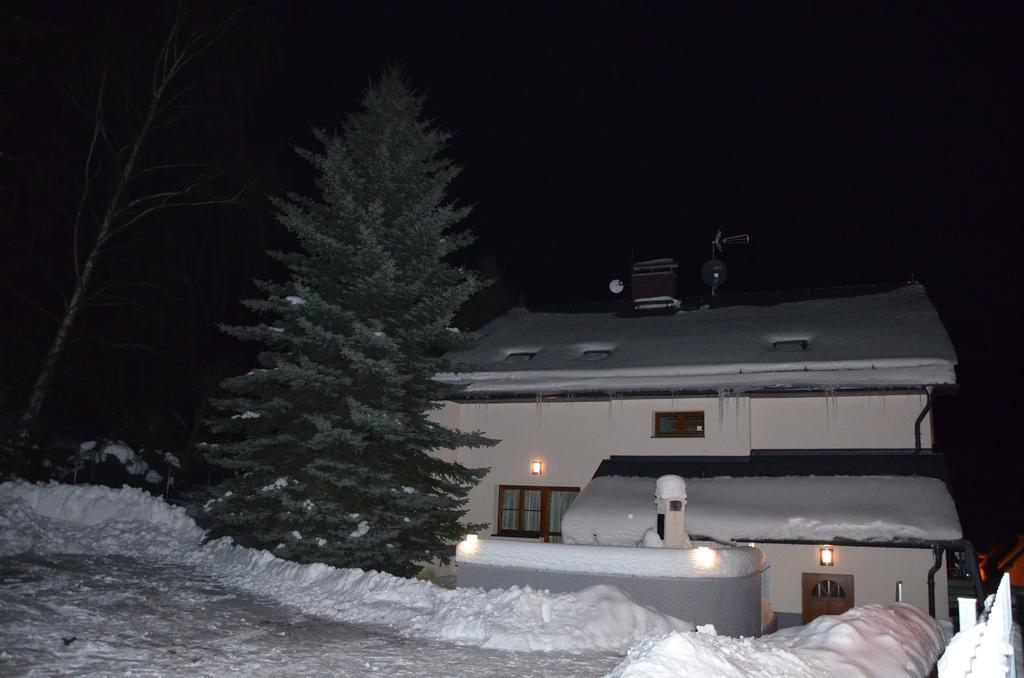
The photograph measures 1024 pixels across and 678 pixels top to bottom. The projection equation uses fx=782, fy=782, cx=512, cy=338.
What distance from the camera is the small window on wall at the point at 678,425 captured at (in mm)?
16766

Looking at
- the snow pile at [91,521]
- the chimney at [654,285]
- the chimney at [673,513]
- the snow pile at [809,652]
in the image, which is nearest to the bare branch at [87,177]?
the snow pile at [91,521]

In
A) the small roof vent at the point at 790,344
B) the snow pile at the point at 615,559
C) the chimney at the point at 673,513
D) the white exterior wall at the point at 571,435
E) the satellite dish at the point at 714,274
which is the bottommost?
the snow pile at the point at 615,559

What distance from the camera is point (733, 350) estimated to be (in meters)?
17.5

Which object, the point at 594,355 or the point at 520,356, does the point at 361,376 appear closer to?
the point at 520,356

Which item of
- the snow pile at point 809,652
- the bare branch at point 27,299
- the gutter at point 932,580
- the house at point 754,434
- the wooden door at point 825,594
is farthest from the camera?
the bare branch at point 27,299

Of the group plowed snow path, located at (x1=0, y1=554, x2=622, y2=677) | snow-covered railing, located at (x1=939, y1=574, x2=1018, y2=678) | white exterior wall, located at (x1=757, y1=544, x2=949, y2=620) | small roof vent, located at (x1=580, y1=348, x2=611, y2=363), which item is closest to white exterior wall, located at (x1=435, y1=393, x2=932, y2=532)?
small roof vent, located at (x1=580, y1=348, x2=611, y2=363)

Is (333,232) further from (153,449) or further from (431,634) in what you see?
(153,449)

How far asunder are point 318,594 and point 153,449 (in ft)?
51.6

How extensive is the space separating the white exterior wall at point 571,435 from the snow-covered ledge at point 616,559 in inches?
154

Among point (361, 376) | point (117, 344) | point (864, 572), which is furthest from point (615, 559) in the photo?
point (117, 344)

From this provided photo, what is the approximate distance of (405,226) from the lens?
15.9 metres

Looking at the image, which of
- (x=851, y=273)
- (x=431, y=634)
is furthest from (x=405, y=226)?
(x=851, y=273)

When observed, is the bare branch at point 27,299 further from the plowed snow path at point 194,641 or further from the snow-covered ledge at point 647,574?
the snow-covered ledge at point 647,574

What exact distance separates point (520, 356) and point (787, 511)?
7.93 m
